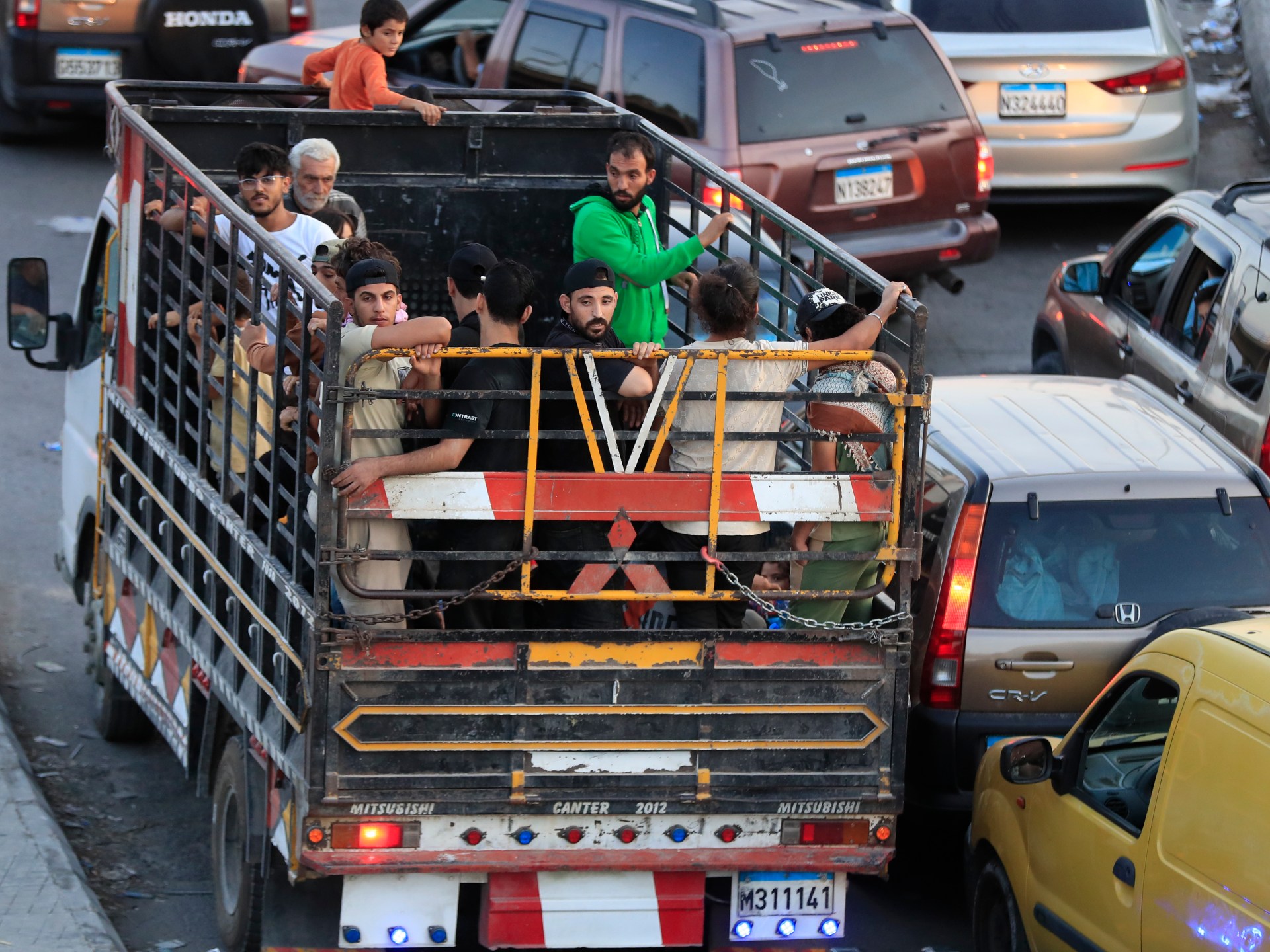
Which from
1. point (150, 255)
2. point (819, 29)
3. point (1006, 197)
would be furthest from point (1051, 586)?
point (1006, 197)

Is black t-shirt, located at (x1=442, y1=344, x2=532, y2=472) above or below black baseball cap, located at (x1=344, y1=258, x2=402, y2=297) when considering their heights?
below

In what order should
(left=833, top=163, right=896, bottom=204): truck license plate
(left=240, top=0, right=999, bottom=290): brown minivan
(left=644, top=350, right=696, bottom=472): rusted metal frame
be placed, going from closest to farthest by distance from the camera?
1. (left=644, top=350, right=696, bottom=472): rusted metal frame
2. (left=240, top=0, right=999, bottom=290): brown minivan
3. (left=833, top=163, right=896, bottom=204): truck license plate

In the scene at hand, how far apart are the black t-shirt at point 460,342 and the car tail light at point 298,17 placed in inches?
405

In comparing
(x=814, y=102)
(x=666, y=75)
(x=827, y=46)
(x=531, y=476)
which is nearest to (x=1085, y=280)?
(x=814, y=102)

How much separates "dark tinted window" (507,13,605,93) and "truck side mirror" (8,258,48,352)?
512 centimetres

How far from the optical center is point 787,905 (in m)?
5.87

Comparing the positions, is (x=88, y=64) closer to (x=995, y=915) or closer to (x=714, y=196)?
(x=714, y=196)

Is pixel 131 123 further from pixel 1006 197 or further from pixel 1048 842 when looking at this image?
pixel 1006 197

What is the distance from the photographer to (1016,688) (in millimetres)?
6461

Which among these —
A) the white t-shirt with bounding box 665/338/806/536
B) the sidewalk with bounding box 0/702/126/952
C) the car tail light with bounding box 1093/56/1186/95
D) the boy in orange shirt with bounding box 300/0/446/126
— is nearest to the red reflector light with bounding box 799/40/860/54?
the car tail light with bounding box 1093/56/1186/95

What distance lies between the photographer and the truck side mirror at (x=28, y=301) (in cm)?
769

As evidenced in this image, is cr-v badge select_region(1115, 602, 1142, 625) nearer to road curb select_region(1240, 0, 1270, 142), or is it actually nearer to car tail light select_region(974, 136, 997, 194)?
car tail light select_region(974, 136, 997, 194)

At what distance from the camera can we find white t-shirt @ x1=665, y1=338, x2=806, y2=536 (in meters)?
5.54

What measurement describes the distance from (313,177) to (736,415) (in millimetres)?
2668
